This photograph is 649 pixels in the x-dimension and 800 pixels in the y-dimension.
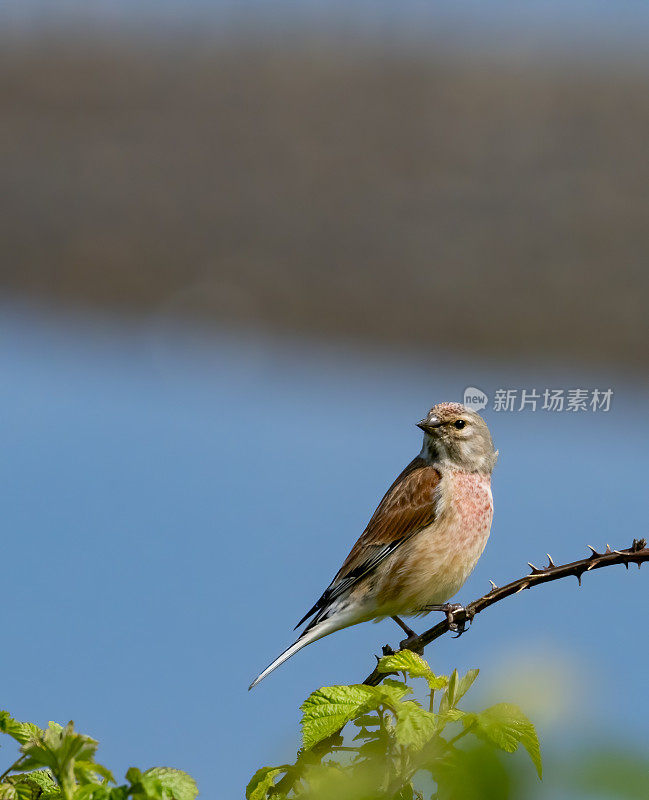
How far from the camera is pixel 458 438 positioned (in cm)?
255

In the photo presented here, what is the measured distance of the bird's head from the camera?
2.50 metres

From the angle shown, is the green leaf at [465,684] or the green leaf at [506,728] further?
the green leaf at [465,684]

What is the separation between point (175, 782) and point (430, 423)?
1.93m

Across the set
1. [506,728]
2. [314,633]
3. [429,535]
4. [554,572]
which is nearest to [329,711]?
[506,728]

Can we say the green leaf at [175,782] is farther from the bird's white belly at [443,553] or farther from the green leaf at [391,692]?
the bird's white belly at [443,553]

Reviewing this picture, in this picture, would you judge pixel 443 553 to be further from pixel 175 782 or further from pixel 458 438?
pixel 175 782

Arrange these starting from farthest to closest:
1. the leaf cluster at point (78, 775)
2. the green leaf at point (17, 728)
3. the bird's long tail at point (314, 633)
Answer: the bird's long tail at point (314, 633)
the green leaf at point (17, 728)
the leaf cluster at point (78, 775)

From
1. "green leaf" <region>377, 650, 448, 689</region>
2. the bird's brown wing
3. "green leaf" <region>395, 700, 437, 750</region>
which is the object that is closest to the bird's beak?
the bird's brown wing

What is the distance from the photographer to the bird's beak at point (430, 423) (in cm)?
251

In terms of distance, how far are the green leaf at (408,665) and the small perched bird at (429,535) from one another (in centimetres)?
153

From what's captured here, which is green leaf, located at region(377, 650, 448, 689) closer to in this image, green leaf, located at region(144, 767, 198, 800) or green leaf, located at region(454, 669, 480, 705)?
green leaf, located at region(454, 669, 480, 705)

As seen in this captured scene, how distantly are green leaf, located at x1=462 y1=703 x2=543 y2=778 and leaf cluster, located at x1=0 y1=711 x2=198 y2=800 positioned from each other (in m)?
0.22

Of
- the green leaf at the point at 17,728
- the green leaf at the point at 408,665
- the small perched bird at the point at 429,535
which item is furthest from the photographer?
the small perched bird at the point at 429,535

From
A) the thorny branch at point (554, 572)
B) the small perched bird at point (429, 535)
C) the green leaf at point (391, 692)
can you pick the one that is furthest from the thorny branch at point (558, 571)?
the small perched bird at point (429, 535)
